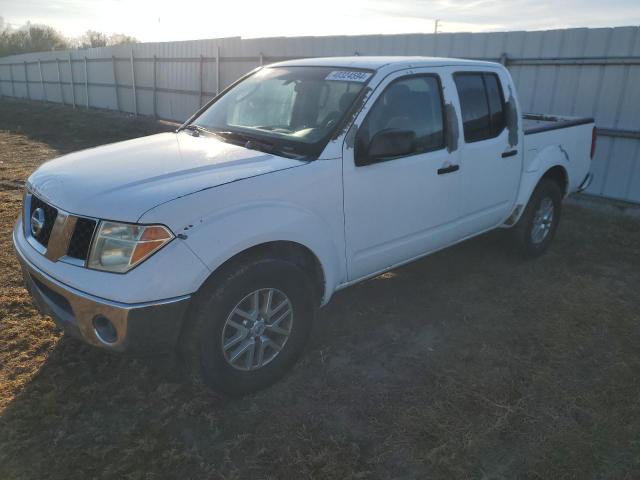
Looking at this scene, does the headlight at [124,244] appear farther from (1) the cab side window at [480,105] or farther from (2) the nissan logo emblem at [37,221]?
(1) the cab side window at [480,105]

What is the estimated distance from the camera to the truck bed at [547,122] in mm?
4787

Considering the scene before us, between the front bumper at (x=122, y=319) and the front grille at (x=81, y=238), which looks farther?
the front grille at (x=81, y=238)

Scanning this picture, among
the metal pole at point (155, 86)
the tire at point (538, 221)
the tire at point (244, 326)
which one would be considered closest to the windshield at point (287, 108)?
the tire at point (244, 326)

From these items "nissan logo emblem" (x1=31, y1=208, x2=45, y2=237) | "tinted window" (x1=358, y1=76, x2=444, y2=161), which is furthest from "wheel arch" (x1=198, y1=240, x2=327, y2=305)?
"nissan logo emblem" (x1=31, y1=208, x2=45, y2=237)

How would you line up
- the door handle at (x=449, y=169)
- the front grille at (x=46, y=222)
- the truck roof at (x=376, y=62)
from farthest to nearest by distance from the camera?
the door handle at (x=449, y=169), the truck roof at (x=376, y=62), the front grille at (x=46, y=222)

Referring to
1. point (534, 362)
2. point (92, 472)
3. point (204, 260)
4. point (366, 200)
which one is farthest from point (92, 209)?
point (534, 362)

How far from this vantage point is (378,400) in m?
2.99

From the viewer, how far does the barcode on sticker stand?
3.38m

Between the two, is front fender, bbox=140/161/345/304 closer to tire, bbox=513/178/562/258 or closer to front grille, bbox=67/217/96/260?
front grille, bbox=67/217/96/260

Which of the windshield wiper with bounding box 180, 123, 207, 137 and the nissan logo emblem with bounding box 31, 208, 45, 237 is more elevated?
the windshield wiper with bounding box 180, 123, 207, 137

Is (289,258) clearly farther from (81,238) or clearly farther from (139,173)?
(81,238)

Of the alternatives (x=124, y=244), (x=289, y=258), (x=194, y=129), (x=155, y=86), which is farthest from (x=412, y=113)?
(x=155, y=86)

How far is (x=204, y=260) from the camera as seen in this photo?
97.2 inches

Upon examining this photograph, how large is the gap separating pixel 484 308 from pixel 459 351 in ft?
2.63
